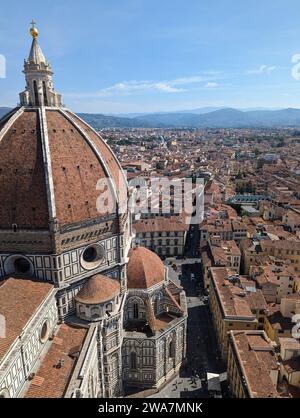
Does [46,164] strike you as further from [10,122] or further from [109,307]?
[109,307]

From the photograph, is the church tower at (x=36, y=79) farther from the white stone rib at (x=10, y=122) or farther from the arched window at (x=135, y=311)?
the arched window at (x=135, y=311)

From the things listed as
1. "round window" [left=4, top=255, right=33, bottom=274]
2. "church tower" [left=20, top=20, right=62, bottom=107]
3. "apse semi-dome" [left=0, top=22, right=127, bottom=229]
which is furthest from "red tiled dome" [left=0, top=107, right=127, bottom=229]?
"round window" [left=4, top=255, right=33, bottom=274]

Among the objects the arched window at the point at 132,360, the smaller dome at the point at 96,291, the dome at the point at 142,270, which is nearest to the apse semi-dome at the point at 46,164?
the smaller dome at the point at 96,291

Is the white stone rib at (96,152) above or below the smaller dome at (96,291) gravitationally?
above

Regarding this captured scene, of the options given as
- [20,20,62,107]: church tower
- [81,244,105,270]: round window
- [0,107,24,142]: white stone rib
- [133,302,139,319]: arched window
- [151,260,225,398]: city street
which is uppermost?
[20,20,62,107]: church tower

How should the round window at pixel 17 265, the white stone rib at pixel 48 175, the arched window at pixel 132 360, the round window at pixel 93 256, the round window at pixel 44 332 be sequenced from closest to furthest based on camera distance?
the round window at pixel 44 332 → the white stone rib at pixel 48 175 → the round window at pixel 17 265 → the round window at pixel 93 256 → the arched window at pixel 132 360

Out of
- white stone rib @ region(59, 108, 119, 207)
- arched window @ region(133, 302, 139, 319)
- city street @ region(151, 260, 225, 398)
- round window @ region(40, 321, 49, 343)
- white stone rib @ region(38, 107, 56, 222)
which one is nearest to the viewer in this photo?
round window @ region(40, 321, 49, 343)

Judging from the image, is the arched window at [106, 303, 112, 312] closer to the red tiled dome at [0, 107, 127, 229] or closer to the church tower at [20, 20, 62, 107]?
the red tiled dome at [0, 107, 127, 229]
